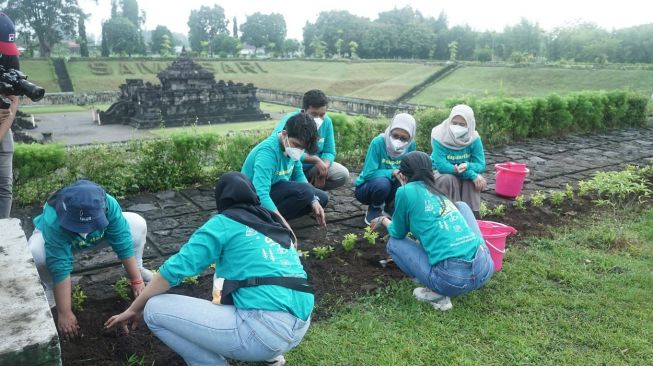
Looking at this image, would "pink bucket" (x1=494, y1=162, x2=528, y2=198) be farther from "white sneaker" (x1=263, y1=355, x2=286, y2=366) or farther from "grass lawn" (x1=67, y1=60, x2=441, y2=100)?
"grass lawn" (x1=67, y1=60, x2=441, y2=100)

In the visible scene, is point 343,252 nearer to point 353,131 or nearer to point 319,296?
point 319,296

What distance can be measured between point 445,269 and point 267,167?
1.71 metres

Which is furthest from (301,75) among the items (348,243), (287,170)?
(348,243)

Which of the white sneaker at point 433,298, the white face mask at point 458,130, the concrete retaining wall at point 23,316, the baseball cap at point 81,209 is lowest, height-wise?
the white sneaker at point 433,298

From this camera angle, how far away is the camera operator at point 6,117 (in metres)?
3.91

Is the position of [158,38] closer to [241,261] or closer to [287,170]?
[287,170]

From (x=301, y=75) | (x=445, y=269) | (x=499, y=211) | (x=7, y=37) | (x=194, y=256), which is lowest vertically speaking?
(x=499, y=211)

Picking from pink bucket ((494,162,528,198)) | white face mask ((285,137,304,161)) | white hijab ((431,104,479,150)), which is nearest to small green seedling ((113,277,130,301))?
white face mask ((285,137,304,161))

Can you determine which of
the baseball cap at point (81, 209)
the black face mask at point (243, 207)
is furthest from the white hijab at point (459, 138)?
the baseball cap at point (81, 209)

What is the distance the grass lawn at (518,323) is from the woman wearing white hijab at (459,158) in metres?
1.02

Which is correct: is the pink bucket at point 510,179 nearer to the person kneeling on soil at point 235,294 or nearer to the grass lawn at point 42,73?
the person kneeling on soil at point 235,294

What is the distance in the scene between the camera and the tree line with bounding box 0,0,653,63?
48.8 m

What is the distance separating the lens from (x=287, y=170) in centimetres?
463

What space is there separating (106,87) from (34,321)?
42.5 m
